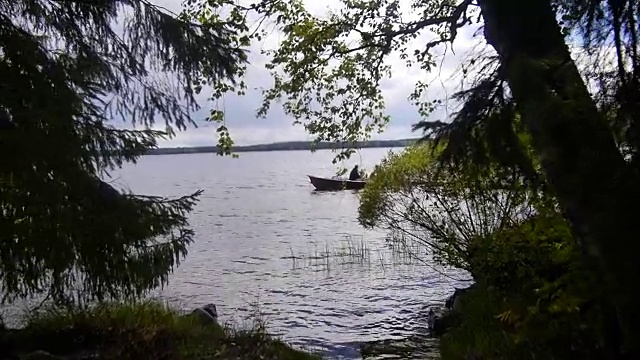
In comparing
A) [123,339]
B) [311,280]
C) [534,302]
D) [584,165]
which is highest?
[584,165]

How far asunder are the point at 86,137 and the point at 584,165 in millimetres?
3731

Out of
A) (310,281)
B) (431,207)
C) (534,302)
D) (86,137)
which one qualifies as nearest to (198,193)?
(86,137)

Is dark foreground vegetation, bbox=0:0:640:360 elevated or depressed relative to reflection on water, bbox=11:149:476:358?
elevated

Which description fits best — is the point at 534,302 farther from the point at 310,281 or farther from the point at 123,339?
the point at 310,281

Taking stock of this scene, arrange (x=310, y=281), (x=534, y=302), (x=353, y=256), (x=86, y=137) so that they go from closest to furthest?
(x=534, y=302) < (x=86, y=137) < (x=310, y=281) < (x=353, y=256)

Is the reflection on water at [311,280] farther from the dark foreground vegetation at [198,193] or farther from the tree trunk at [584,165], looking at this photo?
the tree trunk at [584,165]

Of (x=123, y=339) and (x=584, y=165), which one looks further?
(x=123, y=339)

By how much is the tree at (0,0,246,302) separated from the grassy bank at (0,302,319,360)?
51cm

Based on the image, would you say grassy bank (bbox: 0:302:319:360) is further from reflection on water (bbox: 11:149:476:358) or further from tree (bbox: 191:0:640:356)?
tree (bbox: 191:0:640:356)

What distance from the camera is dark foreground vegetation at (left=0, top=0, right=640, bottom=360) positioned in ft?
9.86

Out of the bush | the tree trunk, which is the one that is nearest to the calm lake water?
the bush

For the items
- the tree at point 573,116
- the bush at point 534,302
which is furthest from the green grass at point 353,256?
the tree at point 573,116

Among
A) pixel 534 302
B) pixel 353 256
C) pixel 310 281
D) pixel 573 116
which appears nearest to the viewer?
pixel 573 116

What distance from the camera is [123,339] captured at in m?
5.75
